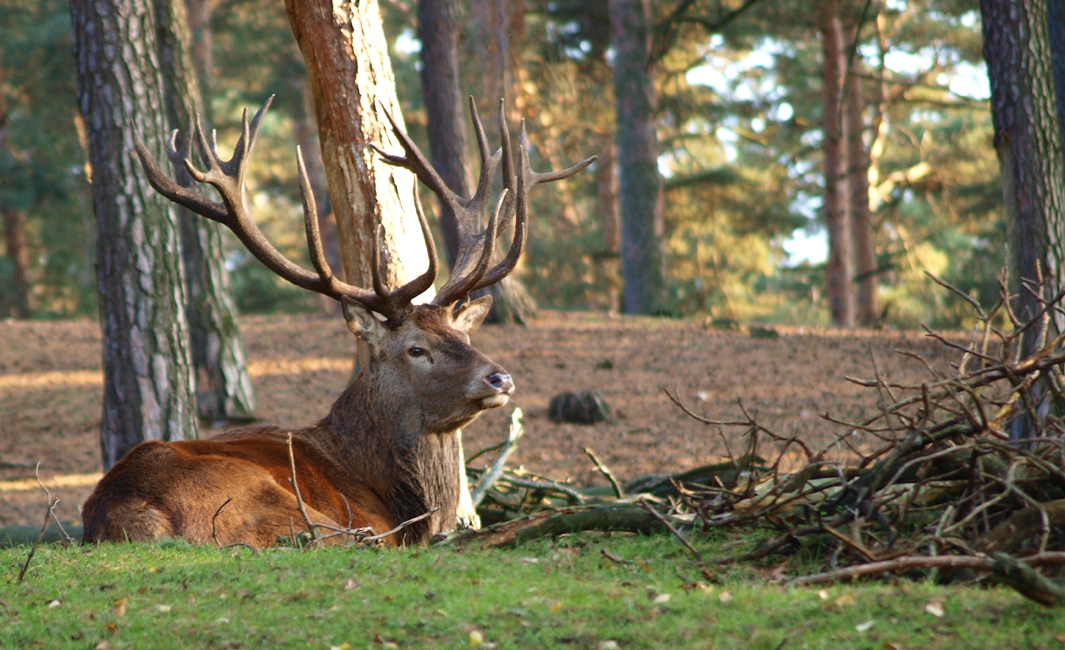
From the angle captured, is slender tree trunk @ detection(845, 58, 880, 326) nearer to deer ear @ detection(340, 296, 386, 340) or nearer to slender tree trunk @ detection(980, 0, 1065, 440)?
slender tree trunk @ detection(980, 0, 1065, 440)

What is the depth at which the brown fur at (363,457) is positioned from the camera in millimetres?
5047

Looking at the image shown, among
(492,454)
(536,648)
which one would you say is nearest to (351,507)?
(536,648)

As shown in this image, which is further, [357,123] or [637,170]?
[637,170]

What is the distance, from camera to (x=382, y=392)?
5.97 metres

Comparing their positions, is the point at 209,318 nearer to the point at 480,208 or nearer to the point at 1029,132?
the point at 480,208

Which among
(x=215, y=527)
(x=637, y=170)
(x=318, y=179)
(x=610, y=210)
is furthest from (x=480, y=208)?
A: (x=318, y=179)

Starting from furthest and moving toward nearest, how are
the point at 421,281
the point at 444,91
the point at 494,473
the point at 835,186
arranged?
the point at 835,186 → the point at 444,91 → the point at 494,473 → the point at 421,281

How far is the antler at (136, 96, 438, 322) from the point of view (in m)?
5.59

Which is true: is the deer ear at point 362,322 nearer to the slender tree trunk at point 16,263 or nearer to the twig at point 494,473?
the twig at point 494,473

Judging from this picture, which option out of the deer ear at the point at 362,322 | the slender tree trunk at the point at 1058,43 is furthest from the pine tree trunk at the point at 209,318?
the slender tree trunk at the point at 1058,43

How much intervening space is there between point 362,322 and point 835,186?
608 inches

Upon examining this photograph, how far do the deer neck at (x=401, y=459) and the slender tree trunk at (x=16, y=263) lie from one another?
2131cm

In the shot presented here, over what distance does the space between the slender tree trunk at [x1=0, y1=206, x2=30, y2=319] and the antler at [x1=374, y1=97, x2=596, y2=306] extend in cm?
2139

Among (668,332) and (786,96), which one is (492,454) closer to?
(668,332)
